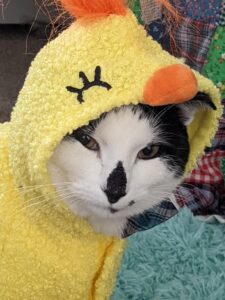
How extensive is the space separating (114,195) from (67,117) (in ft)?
0.32

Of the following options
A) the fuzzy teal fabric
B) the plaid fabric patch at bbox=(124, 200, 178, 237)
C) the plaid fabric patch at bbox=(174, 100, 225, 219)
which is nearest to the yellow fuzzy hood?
the plaid fabric patch at bbox=(124, 200, 178, 237)

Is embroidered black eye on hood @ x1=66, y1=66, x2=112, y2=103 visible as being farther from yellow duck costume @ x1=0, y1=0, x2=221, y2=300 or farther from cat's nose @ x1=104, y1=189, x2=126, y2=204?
cat's nose @ x1=104, y1=189, x2=126, y2=204

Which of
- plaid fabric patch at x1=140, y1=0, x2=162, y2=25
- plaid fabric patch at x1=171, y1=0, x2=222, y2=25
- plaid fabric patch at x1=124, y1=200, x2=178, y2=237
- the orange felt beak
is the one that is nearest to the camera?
the orange felt beak

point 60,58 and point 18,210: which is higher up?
point 60,58

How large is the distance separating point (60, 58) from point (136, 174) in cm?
15

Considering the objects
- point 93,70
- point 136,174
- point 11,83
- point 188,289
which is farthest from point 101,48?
point 11,83

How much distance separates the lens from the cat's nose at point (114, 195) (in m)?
0.62

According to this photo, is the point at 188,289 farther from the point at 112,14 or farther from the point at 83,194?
the point at 112,14

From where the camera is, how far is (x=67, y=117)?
0.60m

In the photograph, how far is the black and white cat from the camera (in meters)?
0.62

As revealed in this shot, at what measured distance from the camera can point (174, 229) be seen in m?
1.11

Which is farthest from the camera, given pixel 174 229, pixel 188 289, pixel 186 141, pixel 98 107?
pixel 174 229

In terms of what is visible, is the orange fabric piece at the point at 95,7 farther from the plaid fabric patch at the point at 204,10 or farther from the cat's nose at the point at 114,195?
the plaid fabric patch at the point at 204,10

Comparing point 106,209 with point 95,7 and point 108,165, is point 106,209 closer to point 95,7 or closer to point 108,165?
point 108,165
